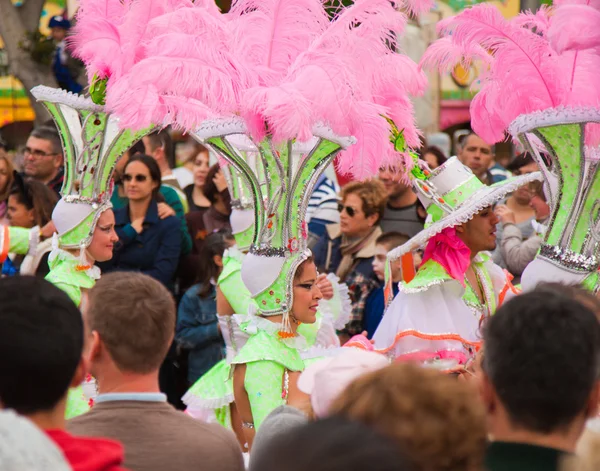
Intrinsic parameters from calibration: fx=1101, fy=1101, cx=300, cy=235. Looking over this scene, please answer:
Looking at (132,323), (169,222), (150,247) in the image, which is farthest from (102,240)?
(132,323)

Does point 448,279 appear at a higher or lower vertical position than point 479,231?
lower

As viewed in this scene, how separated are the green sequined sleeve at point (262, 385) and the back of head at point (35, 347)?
174 cm

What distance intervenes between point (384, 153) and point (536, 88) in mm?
704

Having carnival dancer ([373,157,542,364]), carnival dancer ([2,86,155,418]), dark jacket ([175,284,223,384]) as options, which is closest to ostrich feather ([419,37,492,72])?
carnival dancer ([373,157,542,364])

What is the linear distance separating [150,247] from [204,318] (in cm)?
61

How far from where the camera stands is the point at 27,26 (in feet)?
28.5

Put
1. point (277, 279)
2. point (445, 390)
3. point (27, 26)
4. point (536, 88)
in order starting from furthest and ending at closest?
point (27, 26), point (536, 88), point (277, 279), point (445, 390)

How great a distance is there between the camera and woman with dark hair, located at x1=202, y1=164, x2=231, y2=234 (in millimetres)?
7246

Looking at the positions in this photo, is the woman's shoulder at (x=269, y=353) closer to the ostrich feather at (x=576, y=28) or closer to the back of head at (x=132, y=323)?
the back of head at (x=132, y=323)

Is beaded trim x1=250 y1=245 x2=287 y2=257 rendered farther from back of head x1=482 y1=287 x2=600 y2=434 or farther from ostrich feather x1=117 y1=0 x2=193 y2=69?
back of head x1=482 y1=287 x2=600 y2=434

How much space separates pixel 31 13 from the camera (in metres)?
8.72

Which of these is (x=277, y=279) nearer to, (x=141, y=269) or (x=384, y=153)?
(x=384, y=153)

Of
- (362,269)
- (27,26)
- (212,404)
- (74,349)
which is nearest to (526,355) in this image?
(74,349)

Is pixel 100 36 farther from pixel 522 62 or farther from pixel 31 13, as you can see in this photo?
pixel 31 13
